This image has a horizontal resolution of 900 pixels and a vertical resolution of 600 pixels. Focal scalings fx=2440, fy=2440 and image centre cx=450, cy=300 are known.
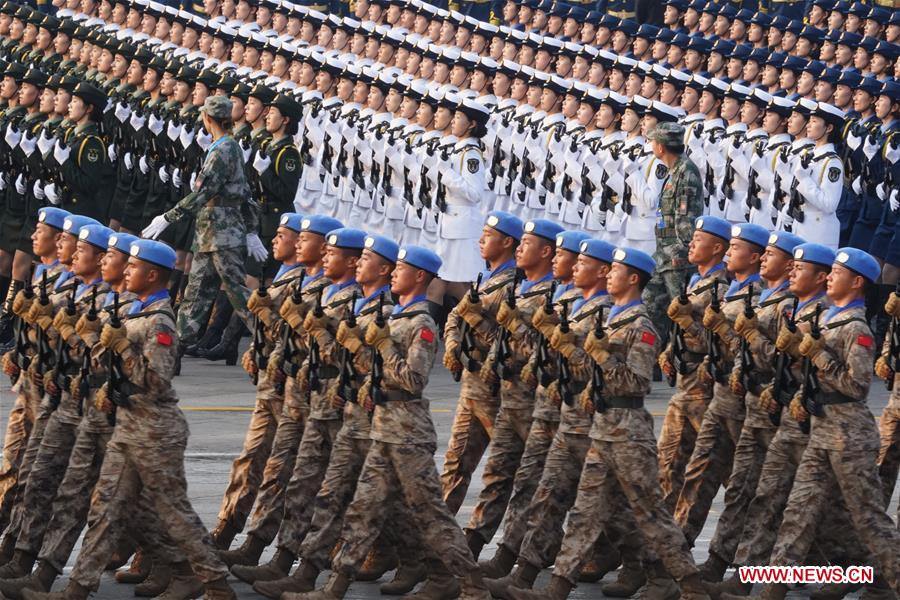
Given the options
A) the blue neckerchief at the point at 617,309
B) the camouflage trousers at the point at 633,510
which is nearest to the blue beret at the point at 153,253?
the blue neckerchief at the point at 617,309

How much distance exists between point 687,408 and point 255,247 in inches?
232

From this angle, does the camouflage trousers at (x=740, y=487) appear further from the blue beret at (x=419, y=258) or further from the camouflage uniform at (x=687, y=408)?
the blue beret at (x=419, y=258)

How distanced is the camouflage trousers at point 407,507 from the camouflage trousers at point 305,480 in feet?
1.96

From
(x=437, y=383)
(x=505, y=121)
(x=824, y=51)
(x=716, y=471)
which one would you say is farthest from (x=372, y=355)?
(x=824, y=51)

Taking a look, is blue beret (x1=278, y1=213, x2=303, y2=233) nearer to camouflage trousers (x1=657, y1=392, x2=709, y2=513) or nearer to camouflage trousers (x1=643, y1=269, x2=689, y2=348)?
camouflage trousers (x1=657, y1=392, x2=709, y2=513)

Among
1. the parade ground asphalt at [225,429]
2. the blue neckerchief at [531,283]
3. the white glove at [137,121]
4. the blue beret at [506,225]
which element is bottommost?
the parade ground asphalt at [225,429]

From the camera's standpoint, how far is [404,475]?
36.5 feet

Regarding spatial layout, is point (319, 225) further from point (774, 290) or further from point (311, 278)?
point (774, 290)

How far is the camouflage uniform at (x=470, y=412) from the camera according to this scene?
1242cm

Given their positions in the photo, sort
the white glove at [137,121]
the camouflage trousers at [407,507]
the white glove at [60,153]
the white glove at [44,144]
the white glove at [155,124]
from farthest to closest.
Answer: the white glove at [137,121] → the white glove at [155,124] → the white glove at [44,144] → the white glove at [60,153] → the camouflage trousers at [407,507]

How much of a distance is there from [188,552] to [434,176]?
9.42m

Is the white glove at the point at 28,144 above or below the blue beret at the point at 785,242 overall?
below

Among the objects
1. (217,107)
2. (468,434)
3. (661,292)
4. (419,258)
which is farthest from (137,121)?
(419,258)

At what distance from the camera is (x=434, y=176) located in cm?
2009
